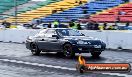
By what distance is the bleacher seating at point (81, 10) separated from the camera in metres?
53.2

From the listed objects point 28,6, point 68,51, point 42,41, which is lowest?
point 28,6

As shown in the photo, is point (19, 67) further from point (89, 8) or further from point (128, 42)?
point (89, 8)

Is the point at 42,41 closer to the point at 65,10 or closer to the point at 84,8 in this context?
the point at 84,8

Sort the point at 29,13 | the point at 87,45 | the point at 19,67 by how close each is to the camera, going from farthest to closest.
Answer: the point at 29,13
the point at 87,45
the point at 19,67

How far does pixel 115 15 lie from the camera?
49.3 m

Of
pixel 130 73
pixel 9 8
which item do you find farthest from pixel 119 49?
pixel 9 8

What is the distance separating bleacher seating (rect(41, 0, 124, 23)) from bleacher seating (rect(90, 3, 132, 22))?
1.92m

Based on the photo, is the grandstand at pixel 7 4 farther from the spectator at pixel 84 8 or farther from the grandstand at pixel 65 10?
the spectator at pixel 84 8

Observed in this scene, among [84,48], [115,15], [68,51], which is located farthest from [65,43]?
[115,15]

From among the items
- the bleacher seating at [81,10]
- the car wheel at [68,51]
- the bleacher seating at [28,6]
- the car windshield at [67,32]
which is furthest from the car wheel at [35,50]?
the bleacher seating at [28,6]

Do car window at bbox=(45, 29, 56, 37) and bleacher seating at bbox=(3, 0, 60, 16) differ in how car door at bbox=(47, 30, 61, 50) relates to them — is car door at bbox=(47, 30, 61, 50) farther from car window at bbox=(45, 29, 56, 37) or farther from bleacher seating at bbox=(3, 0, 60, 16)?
bleacher seating at bbox=(3, 0, 60, 16)

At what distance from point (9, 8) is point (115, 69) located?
56.2m

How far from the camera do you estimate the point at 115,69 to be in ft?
40.8

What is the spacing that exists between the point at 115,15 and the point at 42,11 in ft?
46.8
